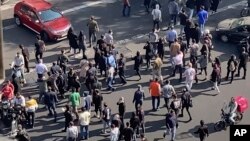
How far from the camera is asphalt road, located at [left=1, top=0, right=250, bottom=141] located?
85.5 ft

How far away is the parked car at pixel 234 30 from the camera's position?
32.2m

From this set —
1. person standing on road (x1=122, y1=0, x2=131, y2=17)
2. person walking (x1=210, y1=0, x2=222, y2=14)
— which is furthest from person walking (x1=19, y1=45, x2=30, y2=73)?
person walking (x1=210, y1=0, x2=222, y2=14)

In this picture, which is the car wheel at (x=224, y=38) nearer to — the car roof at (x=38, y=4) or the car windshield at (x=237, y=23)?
the car windshield at (x=237, y=23)

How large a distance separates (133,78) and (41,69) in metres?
4.40

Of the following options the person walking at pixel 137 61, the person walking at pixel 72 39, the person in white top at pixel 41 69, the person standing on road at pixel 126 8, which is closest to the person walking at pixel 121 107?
the person walking at pixel 137 61

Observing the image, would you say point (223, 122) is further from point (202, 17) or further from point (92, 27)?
point (92, 27)

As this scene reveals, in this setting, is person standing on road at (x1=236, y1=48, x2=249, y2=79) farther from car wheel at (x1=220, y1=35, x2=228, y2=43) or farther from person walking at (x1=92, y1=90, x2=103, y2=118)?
person walking at (x1=92, y1=90, x2=103, y2=118)

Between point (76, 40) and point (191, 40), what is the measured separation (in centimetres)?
612

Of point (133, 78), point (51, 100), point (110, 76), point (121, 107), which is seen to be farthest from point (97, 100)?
point (133, 78)

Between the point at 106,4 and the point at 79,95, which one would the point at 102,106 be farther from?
the point at 106,4

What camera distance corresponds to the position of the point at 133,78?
29828mm

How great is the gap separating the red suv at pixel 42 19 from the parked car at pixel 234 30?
8.03 meters

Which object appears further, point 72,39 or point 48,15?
point 48,15

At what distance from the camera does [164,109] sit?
27.4 m
